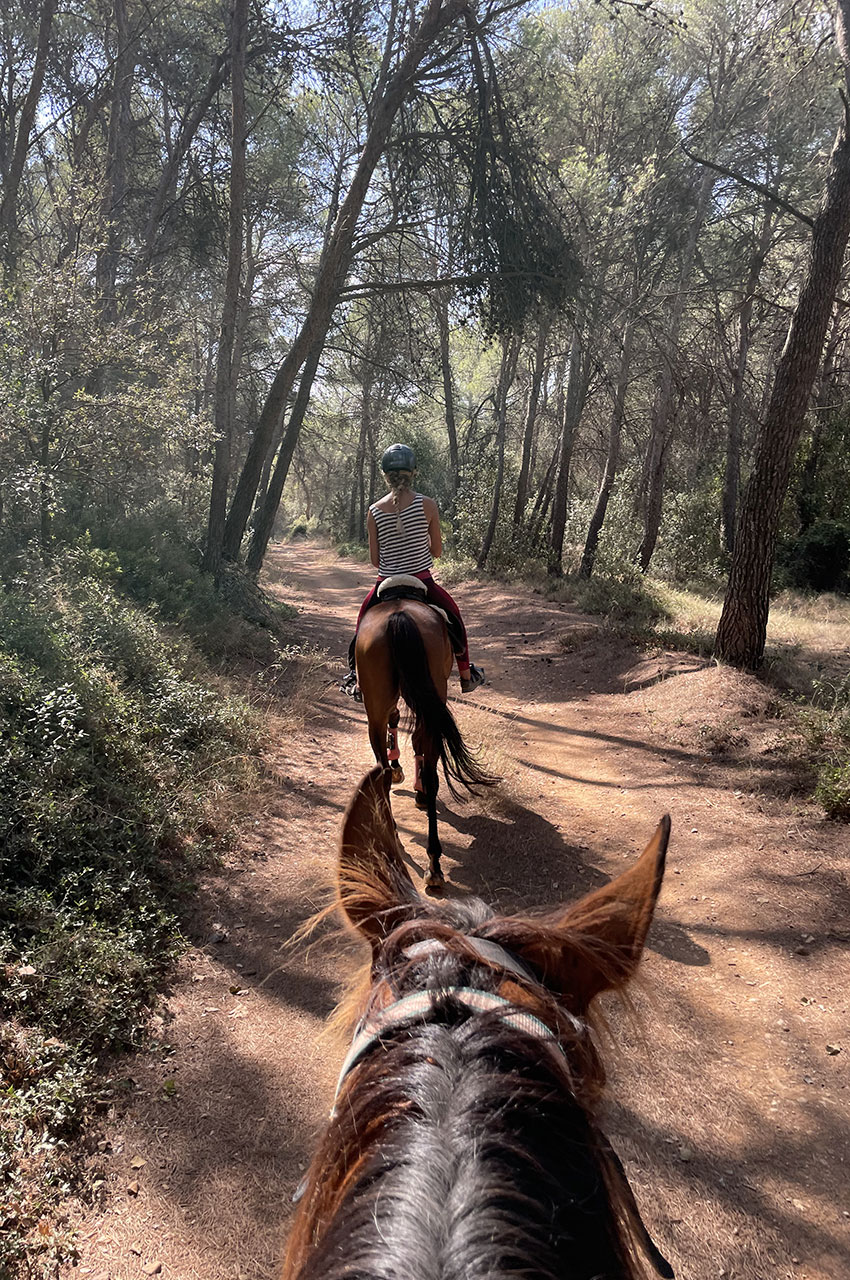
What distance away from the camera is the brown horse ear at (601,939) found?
3.57 ft

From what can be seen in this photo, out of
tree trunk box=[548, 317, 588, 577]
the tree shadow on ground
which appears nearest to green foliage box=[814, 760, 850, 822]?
the tree shadow on ground

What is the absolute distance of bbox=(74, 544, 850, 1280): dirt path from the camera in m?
2.24

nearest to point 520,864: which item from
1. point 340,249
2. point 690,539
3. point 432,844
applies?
point 432,844

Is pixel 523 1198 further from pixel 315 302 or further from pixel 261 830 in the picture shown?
pixel 315 302

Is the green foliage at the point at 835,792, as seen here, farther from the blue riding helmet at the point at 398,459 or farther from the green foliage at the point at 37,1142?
the green foliage at the point at 37,1142

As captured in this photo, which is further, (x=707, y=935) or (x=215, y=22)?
(x=215, y=22)

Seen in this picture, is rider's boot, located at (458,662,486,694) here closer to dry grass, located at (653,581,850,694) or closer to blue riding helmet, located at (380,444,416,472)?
blue riding helmet, located at (380,444,416,472)

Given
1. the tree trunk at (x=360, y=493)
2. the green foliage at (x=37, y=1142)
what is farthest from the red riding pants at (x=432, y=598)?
the tree trunk at (x=360, y=493)

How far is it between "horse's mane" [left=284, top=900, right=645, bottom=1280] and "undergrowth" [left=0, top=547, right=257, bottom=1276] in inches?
77.3

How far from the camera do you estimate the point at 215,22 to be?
11.1 metres

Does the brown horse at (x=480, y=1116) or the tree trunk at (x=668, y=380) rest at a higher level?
the tree trunk at (x=668, y=380)

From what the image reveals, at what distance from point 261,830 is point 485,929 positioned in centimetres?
403

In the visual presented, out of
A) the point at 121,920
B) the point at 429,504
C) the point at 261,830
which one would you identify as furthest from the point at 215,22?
the point at 121,920

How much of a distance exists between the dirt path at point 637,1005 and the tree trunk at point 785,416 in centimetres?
59
